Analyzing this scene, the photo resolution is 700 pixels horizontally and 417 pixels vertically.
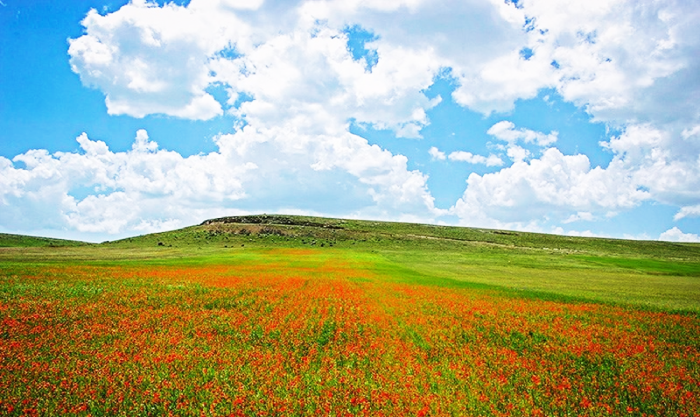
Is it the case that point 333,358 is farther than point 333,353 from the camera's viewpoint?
No

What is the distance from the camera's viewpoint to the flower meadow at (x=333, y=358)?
9672 mm

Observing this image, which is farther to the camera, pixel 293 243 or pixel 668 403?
pixel 293 243

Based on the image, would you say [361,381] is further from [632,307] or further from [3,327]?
[632,307]

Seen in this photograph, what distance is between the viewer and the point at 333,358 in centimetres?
1317

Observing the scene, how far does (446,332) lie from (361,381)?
7.25 m

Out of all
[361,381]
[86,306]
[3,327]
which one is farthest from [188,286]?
[361,381]

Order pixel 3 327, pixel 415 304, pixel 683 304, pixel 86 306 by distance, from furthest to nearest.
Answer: pixel 683 304 < pixel 415 304 < pixel 86 306 < pixel 3 327

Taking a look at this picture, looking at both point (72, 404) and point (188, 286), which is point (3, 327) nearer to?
point (72, 404)

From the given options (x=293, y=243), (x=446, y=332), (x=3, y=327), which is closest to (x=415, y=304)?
(x=446, y=332)

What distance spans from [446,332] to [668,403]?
25.9 ft

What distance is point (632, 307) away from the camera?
25.7 meters

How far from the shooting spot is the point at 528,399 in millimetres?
10414

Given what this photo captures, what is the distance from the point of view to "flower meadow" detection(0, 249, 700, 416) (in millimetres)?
9672

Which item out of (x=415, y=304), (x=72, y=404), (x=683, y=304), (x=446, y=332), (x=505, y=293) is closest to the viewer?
(x=72, y=404)
